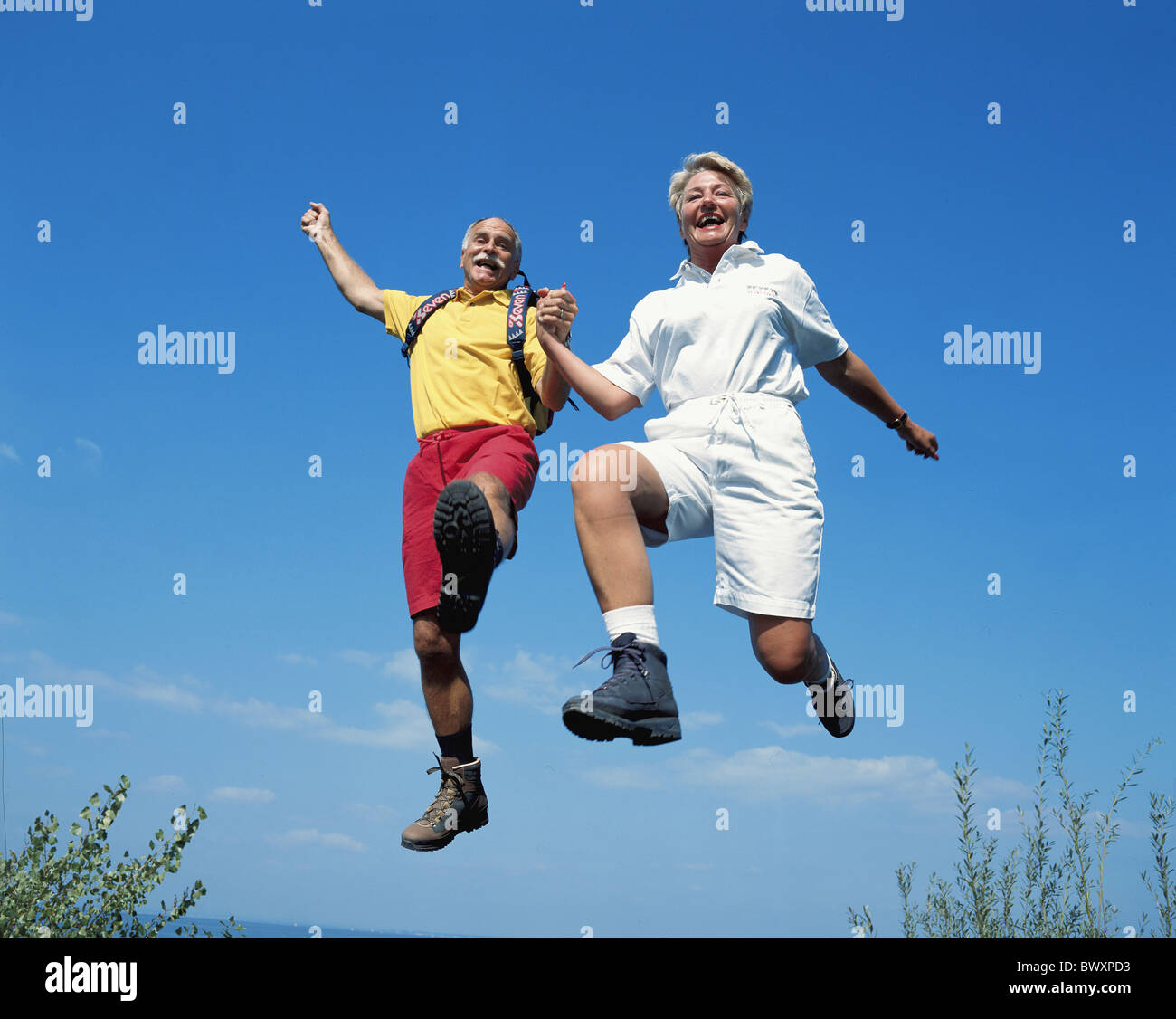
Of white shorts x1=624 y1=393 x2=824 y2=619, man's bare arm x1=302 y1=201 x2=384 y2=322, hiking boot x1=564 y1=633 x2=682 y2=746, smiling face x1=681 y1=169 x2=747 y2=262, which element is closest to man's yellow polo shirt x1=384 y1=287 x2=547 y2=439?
man's bare arm x1=302 y1=201 x2=384 y2=322

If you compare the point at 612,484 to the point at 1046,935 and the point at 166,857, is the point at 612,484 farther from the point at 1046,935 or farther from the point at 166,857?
the point at 166,857

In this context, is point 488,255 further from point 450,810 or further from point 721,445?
point 450,810

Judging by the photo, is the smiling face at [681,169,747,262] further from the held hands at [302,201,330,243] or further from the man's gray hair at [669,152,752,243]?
the held hands at [302,201,330,243]

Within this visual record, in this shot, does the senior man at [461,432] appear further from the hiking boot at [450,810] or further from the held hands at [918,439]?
the held hands at [918,439]

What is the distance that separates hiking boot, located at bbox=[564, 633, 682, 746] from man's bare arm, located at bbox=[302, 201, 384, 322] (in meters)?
3.21

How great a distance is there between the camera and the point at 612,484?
4605mm

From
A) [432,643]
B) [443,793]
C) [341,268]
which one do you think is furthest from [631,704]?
[341,268]

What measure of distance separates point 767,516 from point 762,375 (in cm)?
70

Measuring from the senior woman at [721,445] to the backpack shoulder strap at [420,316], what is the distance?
4.79 feet

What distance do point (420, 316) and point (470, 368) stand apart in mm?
582

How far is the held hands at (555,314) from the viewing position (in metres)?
A: 4.93

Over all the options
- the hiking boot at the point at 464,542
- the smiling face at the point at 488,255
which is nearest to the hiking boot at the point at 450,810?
the hiking boot at the point at 464,542

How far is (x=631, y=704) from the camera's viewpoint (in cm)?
410
